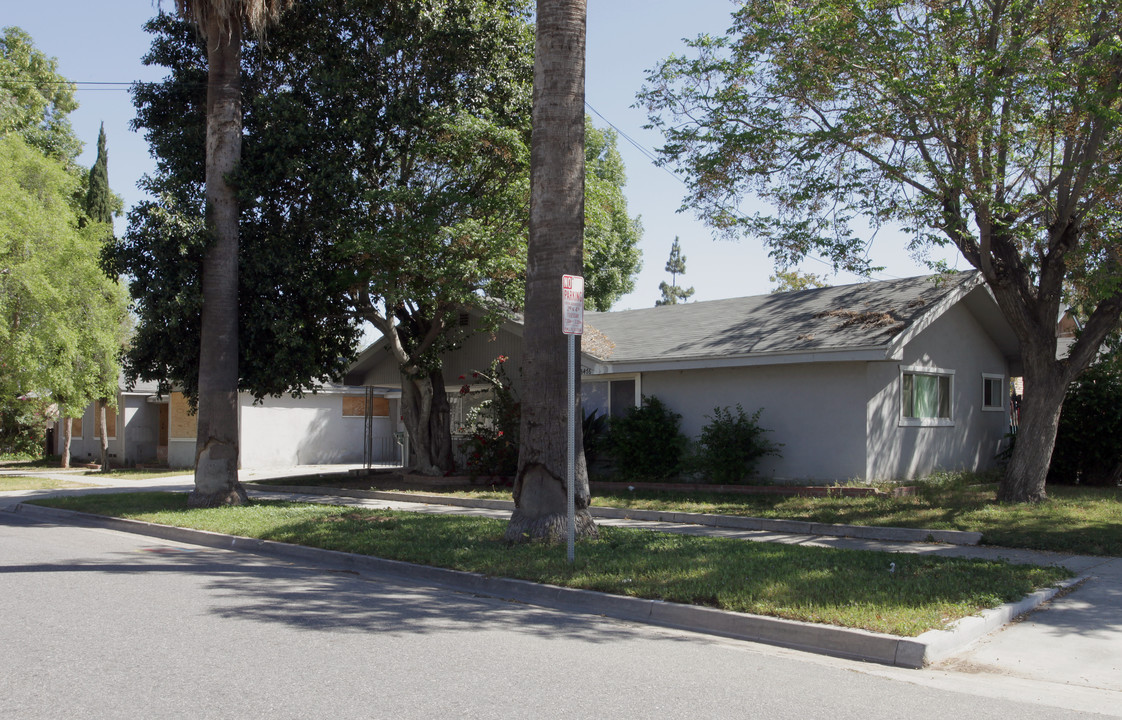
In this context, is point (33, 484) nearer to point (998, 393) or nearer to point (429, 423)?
point (429, 423)

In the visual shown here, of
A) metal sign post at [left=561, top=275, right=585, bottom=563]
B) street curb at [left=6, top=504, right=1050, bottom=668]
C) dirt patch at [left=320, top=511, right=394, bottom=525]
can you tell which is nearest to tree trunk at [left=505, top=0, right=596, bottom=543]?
metal sign post at [left=561, top=275, right=585, bottom=563]

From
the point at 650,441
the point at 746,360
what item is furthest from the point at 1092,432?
the point at 650,441

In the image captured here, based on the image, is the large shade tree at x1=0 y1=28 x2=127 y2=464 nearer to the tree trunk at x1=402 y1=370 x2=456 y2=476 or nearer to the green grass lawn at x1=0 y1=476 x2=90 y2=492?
the green grass lawn at x1=0 y1=476 x2=90 y2=492

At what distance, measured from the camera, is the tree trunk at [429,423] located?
67.6 ft

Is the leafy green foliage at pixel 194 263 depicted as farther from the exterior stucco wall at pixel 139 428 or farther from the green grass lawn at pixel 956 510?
the exterior stucco wall at pixel 139 428

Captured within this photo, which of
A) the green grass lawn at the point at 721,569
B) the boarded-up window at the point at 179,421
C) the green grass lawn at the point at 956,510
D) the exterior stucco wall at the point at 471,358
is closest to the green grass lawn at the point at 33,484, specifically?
the boarded-up window at the point at 179,421

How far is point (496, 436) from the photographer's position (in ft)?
62.8

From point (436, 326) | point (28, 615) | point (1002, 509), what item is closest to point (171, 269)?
point (436, 326)

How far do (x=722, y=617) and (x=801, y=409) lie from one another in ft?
32.7

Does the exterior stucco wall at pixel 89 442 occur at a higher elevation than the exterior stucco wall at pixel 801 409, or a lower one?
lower

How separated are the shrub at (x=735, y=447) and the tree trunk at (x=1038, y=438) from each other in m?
4.22

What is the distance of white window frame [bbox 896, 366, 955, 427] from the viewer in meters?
16.6

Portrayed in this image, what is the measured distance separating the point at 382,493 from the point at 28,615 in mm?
10667

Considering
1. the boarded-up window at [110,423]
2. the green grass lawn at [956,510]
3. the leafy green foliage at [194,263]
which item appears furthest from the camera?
the boarded-up window at [110,423]
